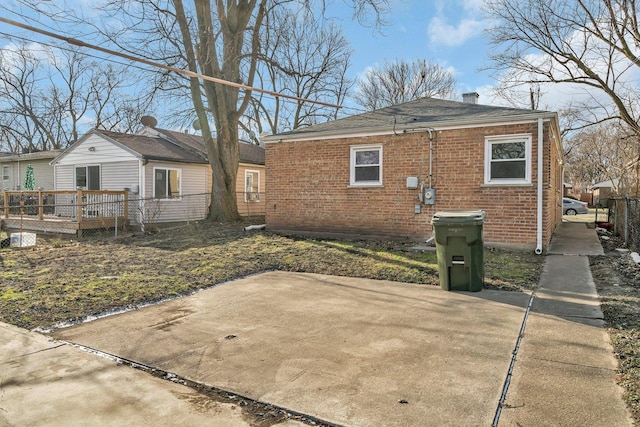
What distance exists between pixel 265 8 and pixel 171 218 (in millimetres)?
9259

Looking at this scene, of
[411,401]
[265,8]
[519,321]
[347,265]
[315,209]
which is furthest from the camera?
[265,8]

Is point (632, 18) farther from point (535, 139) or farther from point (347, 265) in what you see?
point (347, 265)

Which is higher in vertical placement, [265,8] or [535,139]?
[265,8]

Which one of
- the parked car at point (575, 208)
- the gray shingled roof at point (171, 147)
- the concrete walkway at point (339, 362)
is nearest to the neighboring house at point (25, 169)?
the gray shingled roof at point (171, 147)

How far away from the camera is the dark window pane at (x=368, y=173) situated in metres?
11.9

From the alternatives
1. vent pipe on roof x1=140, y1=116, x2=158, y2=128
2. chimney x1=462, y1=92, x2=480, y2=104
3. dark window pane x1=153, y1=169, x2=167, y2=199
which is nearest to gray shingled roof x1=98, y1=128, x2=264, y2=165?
dark window pane x1=153, y1=169, x2=167, y2=199

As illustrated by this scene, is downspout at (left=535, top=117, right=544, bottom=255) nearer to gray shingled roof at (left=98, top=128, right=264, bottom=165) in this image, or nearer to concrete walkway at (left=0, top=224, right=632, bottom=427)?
concrete walkway at (left=0, top=224, right=632, bottom=427)

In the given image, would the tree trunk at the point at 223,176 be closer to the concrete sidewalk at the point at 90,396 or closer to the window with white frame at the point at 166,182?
the window with white frame at the point at 166,182

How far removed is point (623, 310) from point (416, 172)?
639cm

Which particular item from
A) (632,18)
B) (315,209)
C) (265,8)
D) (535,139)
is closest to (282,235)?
(315,209)

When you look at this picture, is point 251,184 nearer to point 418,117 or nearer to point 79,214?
point 79,214

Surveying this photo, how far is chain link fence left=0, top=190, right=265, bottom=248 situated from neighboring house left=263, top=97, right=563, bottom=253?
4586mm

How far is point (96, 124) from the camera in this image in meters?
39.8

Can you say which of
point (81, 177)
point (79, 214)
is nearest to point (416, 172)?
point (79, 214)
